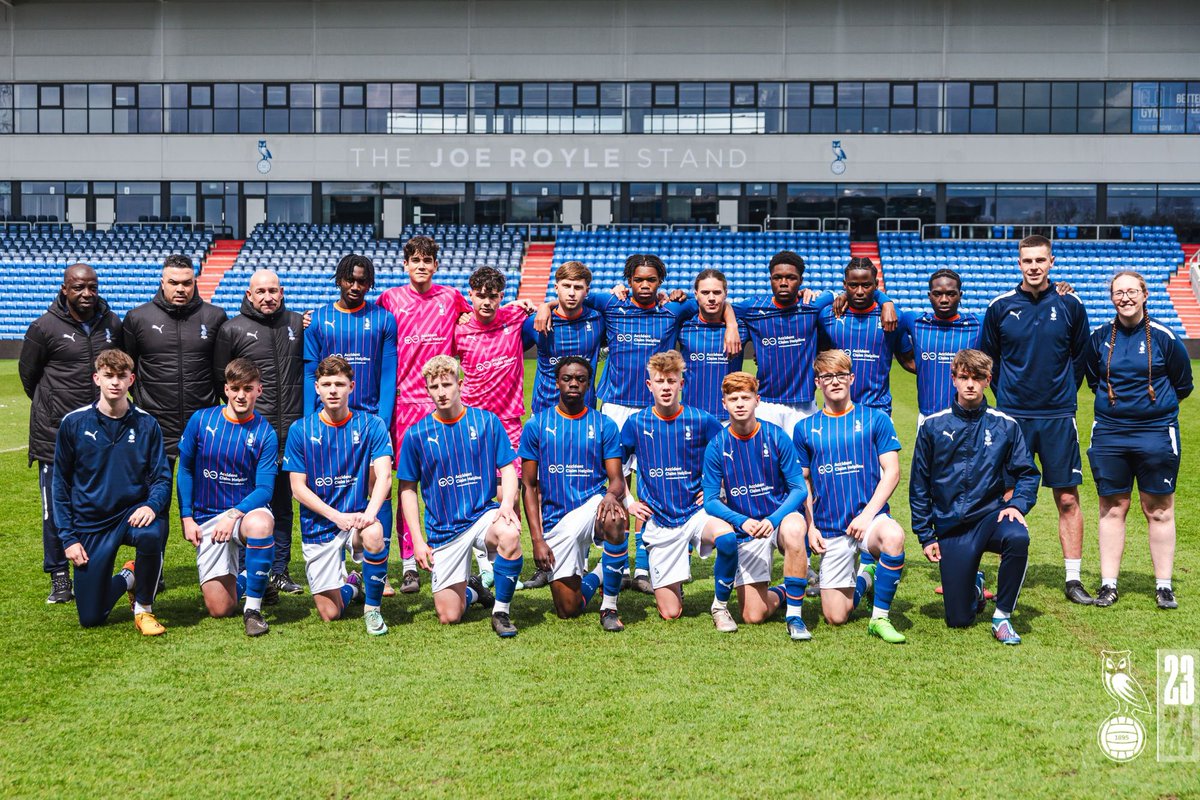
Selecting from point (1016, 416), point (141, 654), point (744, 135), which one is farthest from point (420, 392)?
point (744, 135)

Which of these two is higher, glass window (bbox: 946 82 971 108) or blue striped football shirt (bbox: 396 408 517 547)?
glass window (bbox: 946 82 971 108)

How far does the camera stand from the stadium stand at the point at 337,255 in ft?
103

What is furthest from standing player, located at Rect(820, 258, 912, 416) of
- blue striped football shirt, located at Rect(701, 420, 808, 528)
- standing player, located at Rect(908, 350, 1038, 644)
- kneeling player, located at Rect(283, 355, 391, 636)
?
kneeling player, located at Rect(283, 355, 391, 636)

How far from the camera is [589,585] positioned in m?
6.68

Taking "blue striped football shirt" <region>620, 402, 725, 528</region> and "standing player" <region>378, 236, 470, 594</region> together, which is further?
"standing player" <region>378, 236, 470, 594</region>

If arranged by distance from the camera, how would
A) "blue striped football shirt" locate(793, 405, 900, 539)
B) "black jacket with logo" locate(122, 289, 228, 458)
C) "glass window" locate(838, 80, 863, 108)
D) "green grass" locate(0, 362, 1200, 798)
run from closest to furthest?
"green grass" locate(0, 362, 1200, 798), "blue striped football shirt" locate(793, 405, 900, 539), "black jacket with logo" locate(122, 289, 228, 458), "glass window" locate(838, 80, 863, 108)

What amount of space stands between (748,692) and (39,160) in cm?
3620

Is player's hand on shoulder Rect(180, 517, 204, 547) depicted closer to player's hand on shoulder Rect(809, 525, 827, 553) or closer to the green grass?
the green grass

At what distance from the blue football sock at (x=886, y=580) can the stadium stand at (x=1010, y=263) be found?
2494 centimetres

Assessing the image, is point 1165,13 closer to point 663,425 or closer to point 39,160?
point 663,425

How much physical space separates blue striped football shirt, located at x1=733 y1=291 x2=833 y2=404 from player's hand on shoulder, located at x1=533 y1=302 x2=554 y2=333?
1.36 meters

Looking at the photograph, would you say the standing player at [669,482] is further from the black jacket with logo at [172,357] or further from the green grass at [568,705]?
the black jacket with logo at [172,357]

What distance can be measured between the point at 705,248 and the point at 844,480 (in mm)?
27312

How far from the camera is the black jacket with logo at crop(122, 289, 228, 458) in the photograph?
7055 millimetres
